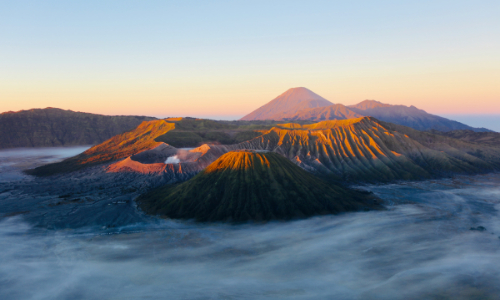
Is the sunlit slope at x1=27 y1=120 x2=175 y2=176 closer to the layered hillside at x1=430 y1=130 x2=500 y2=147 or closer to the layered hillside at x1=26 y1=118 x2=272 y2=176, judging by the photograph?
the layered hillside at x1=26 y1=118 x2=272 y2=176

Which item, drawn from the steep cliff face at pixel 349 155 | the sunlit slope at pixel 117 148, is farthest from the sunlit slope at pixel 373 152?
the sunlit slope at pixel 117 148

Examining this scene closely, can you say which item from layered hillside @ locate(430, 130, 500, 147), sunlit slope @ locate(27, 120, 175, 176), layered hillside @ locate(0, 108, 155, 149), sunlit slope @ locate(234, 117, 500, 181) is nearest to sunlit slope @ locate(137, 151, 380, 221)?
sunlit slope @ locate(234, 117, 500, 181)

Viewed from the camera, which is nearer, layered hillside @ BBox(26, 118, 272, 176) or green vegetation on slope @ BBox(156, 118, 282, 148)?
layered hillside @ BBox(26, 118, 272, 176)

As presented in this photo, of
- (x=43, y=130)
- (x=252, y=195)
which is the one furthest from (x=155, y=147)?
(x=43, y=130)

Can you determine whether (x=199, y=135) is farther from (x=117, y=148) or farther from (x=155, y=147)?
(x=155, y=147)

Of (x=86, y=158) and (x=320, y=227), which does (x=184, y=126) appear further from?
(x=320, y=227)

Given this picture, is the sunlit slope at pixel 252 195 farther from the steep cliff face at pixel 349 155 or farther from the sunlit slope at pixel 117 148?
the sunlit slope at pixel 117 148

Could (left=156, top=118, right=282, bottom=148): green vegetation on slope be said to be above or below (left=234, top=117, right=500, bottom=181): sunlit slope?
above
